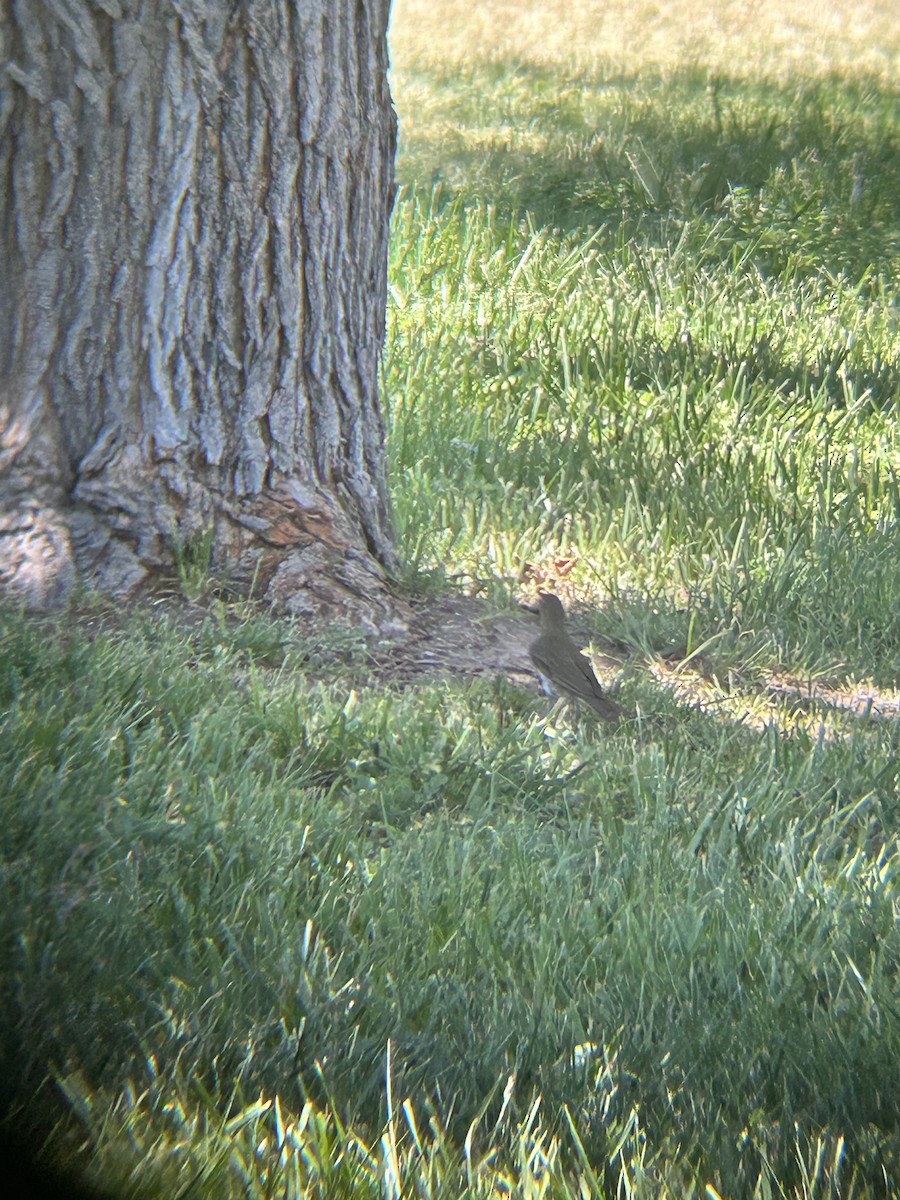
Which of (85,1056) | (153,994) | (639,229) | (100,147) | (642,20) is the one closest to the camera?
(85,1056)

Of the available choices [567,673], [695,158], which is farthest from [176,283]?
[695,158]

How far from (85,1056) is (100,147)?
7.56 feet

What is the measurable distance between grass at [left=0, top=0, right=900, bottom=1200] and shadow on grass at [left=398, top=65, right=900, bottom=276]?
6.59ft

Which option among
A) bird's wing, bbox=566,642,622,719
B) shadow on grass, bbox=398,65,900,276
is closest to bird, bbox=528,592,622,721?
bird's wing, bbox=566,642,622,719

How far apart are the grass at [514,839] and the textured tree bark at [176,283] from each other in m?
0.24

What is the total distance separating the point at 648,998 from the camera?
2.07 meters

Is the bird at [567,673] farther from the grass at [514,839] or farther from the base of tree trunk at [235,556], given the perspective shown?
the base of tree trunk at [235,556]

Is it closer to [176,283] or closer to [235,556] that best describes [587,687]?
[235,556]

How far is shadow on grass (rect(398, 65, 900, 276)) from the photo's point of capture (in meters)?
7.69

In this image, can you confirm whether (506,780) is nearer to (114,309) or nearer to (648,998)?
(648,998)

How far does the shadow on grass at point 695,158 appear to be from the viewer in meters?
7.69

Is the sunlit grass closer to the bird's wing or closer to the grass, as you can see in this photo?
the grass

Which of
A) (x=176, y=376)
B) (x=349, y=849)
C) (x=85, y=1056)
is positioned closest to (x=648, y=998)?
(x=349, y=849)

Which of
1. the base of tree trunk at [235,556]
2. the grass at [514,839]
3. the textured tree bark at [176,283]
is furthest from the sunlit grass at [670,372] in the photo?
the textured tree bark at [176,283]
